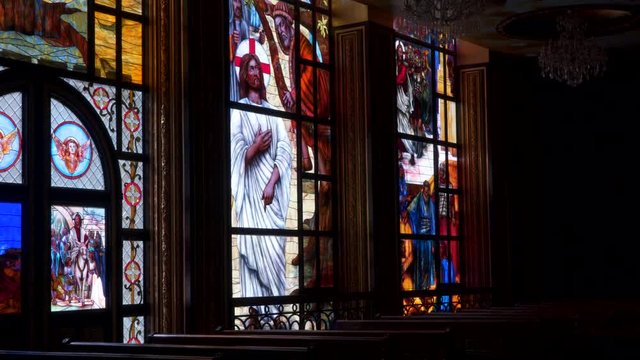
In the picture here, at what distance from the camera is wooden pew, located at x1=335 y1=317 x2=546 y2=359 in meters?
7.46

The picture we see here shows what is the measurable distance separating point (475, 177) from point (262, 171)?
4.86 m

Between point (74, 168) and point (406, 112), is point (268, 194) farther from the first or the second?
point (406, 112)

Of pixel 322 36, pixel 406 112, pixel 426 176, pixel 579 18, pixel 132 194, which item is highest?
pixel 579 18

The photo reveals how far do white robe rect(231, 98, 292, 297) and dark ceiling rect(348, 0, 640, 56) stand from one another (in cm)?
248

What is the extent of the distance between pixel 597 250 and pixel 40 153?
10107 mm

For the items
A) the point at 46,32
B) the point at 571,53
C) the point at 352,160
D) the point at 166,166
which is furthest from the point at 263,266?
the point at 571,53

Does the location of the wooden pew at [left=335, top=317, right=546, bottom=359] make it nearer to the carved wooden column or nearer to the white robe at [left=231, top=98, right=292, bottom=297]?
the carved wooden column

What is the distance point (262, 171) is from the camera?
10.1 metres

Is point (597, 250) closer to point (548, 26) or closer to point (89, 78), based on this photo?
point (548, 26)

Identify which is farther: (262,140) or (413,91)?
(413,91)

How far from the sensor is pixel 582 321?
930 cm

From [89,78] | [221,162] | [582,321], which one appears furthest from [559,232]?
[89,78]

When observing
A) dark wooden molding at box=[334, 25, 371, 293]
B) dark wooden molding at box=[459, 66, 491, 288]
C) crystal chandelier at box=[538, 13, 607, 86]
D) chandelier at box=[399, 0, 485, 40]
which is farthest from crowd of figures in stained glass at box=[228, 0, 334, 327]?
dark wooden molding at box=[459, 66, 491, 288]

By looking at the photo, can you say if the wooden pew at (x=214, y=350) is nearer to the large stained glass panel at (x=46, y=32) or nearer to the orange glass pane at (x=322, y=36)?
the large stained glass panel at (x=46, y=32)
